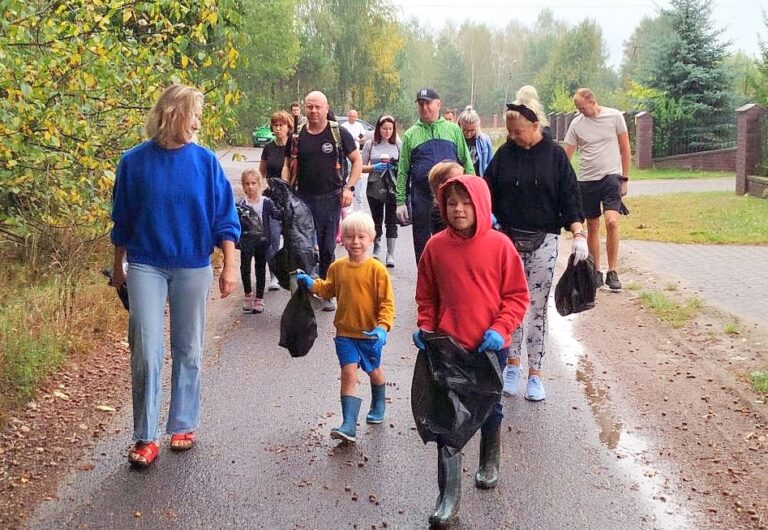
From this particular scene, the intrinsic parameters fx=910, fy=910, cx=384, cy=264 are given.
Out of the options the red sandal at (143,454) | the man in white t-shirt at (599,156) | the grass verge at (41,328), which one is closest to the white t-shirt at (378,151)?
the man in white t-shirt at (599,156)

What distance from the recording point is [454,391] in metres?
4.09

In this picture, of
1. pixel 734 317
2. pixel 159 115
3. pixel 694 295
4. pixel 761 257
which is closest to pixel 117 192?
pixel 159 115

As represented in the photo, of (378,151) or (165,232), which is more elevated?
(378,151)

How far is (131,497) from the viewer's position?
442 centimetres

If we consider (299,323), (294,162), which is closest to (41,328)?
(299,323)

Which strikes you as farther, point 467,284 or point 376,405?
point 376,405

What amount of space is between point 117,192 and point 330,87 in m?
56.6

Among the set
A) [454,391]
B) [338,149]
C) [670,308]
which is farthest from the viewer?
[670,308]

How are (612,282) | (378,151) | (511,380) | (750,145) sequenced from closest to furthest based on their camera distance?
(511,380) → (612,282) → (378,151) → (750,145)

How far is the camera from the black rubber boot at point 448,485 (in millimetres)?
4102

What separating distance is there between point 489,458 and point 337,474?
80 centimetres

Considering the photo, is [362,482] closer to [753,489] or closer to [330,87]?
[753,489]

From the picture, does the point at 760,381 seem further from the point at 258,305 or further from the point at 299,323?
the point at 258,305

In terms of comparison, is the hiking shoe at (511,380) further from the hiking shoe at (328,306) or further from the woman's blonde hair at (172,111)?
the hiking shoe at (328,306)
